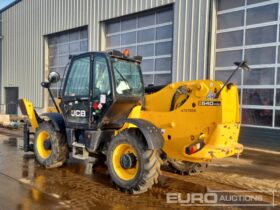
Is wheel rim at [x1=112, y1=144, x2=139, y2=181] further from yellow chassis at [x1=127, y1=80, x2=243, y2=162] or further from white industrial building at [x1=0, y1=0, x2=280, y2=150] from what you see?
white industrial building at [x1=0, y1=0, x2=280, y2=150]

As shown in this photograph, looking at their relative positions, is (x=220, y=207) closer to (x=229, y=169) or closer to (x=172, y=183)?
(x=172, y=183)

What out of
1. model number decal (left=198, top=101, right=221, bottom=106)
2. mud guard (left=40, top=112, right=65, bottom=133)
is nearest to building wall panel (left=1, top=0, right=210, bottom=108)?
mud guard (left=40, top=112, right=65, bottom=133)

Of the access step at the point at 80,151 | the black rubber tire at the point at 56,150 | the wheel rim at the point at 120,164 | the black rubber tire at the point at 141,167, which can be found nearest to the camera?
the black rubber tire at the point at 141,167

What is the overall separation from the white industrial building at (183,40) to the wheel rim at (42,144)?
19.6ft

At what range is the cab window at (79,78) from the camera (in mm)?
6355

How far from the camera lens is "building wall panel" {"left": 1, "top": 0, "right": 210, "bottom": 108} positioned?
11.4m

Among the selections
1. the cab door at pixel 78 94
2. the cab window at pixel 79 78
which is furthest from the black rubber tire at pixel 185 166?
the cab window at pixel 79 78

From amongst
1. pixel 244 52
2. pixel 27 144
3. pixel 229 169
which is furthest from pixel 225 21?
pixel 27 144

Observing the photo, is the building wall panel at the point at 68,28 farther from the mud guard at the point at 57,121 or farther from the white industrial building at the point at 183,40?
the mud guard at the point at 57,121

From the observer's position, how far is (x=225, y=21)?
11047 mm

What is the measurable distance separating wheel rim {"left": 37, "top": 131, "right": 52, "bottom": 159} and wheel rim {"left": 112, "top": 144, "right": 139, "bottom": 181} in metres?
2.28

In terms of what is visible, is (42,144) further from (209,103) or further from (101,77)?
(209,103)

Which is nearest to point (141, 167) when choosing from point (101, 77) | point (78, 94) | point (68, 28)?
point (101, 77)

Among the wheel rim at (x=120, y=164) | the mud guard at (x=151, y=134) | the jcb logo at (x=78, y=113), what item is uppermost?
the jcb logo at (x=78, y=113)
